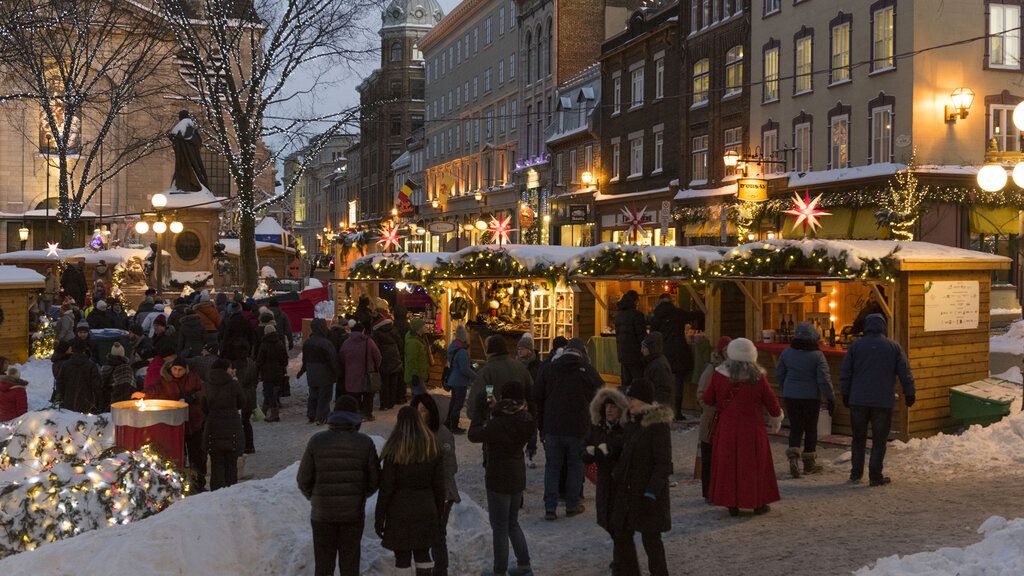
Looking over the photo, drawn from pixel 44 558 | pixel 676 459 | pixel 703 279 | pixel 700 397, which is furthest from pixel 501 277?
pixel 44 558

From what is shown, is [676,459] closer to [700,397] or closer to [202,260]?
[700,397]

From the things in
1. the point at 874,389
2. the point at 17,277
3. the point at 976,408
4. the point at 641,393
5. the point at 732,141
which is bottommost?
the point at 976,408

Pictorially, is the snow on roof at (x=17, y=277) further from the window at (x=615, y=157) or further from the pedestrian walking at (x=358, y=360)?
the window at (x=615, y=157)

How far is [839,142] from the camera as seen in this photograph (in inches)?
1200

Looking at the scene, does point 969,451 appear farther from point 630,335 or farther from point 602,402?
point 602,402

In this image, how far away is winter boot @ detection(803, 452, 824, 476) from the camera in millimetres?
12633

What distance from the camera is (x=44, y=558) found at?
802cm

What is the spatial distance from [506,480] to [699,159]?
29909 millimetres

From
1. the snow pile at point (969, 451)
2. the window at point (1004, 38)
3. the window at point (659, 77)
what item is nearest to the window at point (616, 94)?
the window at point (659, 77)

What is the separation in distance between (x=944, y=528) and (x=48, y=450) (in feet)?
26.7

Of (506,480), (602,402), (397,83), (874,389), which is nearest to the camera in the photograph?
(506,480)

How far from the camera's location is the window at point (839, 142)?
1181 inches

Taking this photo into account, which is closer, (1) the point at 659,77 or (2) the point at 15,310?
(2) the point at 15,310

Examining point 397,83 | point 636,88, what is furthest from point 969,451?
point 397,83
